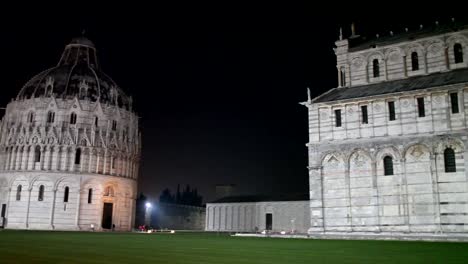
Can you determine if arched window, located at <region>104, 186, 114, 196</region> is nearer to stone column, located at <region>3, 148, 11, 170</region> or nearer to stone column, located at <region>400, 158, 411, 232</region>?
stone column, located at <region>3, 148, 11, 170</region>

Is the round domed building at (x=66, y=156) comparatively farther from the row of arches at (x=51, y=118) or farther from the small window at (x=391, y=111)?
the small window at (x=391, y=111)

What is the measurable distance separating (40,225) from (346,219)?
3930 centimetres

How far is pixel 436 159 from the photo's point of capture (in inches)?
1227

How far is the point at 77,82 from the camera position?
62219 mm

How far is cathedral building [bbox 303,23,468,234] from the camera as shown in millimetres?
30875

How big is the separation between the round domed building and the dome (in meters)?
0.14

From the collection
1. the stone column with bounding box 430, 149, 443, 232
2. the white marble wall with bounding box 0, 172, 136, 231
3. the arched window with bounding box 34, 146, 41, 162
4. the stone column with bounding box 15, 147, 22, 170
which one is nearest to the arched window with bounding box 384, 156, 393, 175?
the stone column with bounding box 430, 149, 443, 232

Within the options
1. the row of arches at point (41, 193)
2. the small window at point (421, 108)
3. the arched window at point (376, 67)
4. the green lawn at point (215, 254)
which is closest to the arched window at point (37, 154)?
the row of arches at point (41, 193)

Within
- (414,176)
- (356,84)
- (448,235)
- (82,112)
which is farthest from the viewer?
(82,112)

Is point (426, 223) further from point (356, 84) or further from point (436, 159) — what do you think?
point (356, 84)

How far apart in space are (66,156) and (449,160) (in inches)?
1773

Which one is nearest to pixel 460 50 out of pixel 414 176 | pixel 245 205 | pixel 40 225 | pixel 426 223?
pixel 414 176

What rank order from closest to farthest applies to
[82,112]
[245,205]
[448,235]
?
[448,235]
[82,112]
[245,205]

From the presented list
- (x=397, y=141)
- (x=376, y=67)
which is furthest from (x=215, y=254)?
(x=376, y=67)
